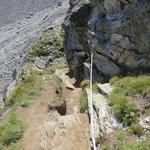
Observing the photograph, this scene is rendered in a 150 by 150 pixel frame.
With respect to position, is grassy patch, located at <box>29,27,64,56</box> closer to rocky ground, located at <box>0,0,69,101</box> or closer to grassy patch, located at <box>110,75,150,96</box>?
grassy patch, located at <box>110,75,150,96</box>

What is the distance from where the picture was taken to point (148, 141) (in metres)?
17.5

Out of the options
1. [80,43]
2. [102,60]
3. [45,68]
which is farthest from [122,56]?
[45,68]

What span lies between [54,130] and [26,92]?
33.3ft

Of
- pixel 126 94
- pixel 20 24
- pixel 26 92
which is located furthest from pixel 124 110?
pixel 20 24

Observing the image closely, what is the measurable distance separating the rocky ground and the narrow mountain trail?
38.2 m

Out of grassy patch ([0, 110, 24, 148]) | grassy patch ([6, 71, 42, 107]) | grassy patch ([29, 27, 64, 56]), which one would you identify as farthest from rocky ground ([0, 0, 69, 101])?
grassy patch ([0, 110, 24, 148])

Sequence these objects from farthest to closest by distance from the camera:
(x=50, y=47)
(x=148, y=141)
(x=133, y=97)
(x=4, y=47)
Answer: (x=4, y=47), (x=50, y=47), (x=133, y=97), (x=148, y=141)

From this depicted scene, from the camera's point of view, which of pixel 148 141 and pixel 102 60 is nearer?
pixel 148 141

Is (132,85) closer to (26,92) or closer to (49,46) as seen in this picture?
(26,92)

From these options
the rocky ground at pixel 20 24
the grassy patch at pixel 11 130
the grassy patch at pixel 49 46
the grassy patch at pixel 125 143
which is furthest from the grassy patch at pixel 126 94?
Answer: the rocky ground at pixel 20 24

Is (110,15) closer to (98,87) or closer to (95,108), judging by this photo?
(98,87)

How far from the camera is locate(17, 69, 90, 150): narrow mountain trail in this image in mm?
20531

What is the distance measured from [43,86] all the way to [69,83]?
2.14 m

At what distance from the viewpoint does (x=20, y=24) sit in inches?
4124
